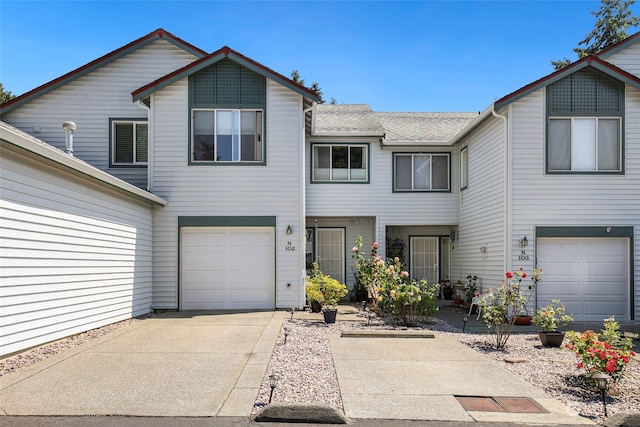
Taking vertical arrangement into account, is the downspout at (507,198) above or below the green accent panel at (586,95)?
below

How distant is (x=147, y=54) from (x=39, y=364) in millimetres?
10462

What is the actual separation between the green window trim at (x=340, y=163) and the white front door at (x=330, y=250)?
1950 mm

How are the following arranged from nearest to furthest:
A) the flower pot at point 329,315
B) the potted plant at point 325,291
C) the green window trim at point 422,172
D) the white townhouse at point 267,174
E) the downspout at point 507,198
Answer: the flower pot at point 329,315 → the potted plant at point 325,291 → the downspout at point 507,198 → the white townhouse at point 267,174 → the green window trim at point 422,172

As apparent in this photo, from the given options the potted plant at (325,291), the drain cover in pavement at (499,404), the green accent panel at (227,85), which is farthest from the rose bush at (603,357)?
the green accent panel at (227,85)

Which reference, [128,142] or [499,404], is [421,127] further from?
[499,404]

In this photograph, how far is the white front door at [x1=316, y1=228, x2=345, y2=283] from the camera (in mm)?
16781

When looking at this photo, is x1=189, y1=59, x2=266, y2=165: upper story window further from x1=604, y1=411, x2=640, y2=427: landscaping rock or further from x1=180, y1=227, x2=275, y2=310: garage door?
x1=604, y1=411, x2=640, y2=427: landscaping rock

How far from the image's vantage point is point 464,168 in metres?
15.4

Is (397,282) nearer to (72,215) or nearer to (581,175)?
(581,175)

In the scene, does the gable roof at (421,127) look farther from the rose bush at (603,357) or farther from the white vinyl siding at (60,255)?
the rose bush at (603,357)

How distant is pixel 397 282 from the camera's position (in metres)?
11.1

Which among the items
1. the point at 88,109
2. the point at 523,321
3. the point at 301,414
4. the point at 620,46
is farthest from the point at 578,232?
the point at 88,109

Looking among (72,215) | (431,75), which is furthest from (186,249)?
(431,75)

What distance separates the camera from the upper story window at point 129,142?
1370 centimetres
